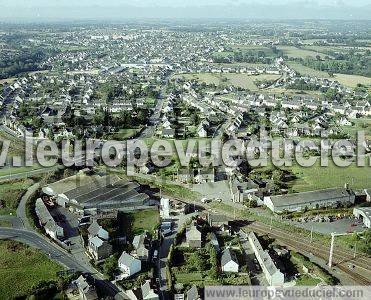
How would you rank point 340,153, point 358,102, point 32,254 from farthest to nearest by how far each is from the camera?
point 358,102, point 340,153, point 32,254

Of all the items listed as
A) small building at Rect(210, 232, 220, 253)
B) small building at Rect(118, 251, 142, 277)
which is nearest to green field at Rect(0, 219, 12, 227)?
small building at Rect(118, 251, 142, 277)

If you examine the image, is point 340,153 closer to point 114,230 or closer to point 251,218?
point 251,218

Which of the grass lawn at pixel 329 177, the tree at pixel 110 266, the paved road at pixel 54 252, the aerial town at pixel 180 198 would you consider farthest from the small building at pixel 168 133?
the tree at pixel 110 266

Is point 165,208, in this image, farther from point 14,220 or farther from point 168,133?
point 168,133

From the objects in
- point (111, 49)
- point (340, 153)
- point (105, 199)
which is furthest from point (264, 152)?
point (111, 49)

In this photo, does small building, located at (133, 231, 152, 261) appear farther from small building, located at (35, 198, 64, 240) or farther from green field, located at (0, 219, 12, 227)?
green field, located at (0, 219, 12, 227)

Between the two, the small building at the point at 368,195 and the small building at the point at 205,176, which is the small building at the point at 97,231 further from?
the small building at the point at 368,195

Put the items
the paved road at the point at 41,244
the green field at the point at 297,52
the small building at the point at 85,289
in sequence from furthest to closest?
the green field at the point at 297,52 → the paved road at the point at 41,244 → the small building at the point at 85,289
